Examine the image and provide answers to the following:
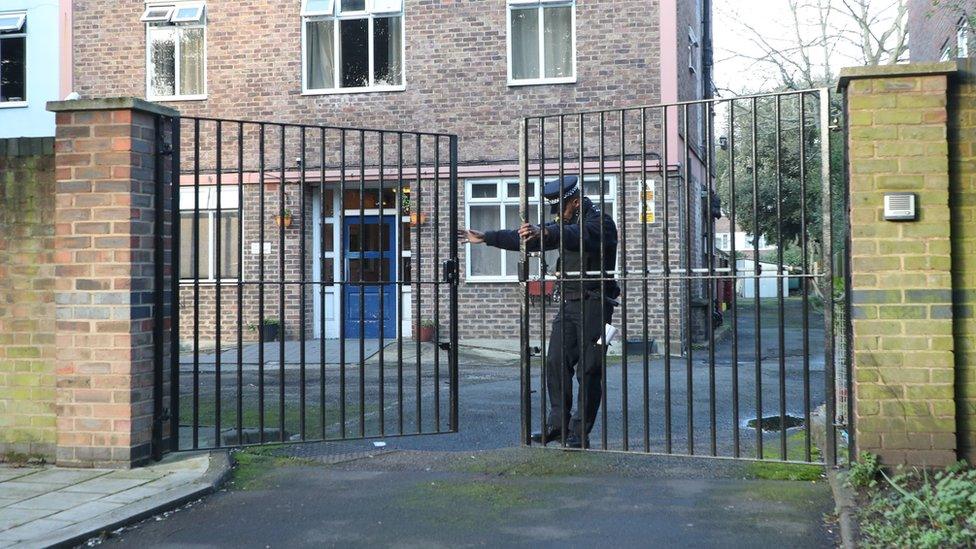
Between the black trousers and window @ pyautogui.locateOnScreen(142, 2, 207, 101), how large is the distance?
1207 centimetres

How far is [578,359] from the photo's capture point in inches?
257

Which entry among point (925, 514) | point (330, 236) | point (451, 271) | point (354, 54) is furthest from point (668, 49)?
point (925, 514)

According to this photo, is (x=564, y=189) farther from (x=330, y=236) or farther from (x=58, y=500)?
(x=330, y=236)

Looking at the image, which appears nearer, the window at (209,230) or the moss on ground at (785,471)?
the moss on ground at (785,471)

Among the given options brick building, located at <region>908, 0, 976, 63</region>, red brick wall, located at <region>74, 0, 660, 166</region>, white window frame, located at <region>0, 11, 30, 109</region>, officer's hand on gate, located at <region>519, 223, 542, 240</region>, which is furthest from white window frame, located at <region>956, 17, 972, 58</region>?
white window frame, located at <region>0, 11, 30, 109</region>

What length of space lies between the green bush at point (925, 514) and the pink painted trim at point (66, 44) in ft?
52.7

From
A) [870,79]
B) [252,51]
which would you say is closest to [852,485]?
[870,79]

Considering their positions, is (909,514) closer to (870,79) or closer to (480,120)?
(870,79)

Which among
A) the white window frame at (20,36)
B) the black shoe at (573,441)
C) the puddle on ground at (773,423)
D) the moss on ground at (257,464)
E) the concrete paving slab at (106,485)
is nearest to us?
the concrete paving slab at (106,485)

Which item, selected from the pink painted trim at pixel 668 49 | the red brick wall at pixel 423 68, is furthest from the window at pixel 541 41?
the pink painted trim at pixel 668 49

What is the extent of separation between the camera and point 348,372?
12781mm

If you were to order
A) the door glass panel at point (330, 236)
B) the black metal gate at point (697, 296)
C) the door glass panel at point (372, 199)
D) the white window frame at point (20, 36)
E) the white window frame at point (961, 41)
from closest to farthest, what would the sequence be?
the black metal gate at point (697, 296) < the white window frame at point (961, 41) < the door glass panel at point (372, 199) < the door glass panel at point (330, 236) < the white window frame at point (20, 36)

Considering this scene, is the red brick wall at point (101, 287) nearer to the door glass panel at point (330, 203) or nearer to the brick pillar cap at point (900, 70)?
the brick pillar cap at point (900, 70)

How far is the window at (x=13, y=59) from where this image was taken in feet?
58.3
